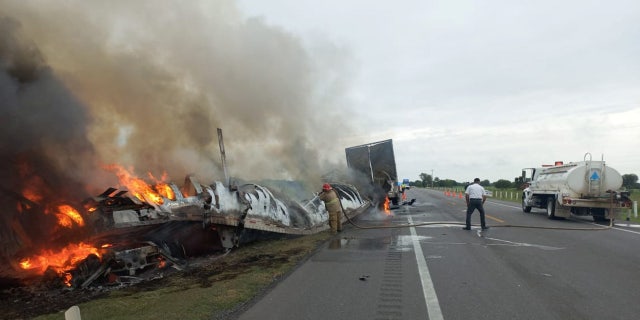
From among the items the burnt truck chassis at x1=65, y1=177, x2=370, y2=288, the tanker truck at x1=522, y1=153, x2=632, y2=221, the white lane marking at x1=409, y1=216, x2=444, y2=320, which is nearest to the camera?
the white lane marking at x1=409, y1=216, x2=444, y2=320

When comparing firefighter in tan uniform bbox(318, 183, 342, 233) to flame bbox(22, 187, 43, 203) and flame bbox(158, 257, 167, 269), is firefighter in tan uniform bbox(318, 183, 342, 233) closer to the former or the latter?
flame bbox(158, 257, 167, 269)

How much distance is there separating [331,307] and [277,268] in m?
2.17

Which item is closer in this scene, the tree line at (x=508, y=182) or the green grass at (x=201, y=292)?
the green grass at (x=201, y=292)

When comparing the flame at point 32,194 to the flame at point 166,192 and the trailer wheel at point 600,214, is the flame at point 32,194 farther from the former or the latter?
the trailer wheel at point 600,214

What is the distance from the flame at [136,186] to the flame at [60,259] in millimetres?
1019

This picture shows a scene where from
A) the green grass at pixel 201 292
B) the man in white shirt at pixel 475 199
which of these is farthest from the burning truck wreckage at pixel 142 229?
the man in white shirt at pixel 475 199

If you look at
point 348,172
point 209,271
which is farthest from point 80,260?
point 348,172

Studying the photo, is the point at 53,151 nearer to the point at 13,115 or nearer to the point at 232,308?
the point at 13,115

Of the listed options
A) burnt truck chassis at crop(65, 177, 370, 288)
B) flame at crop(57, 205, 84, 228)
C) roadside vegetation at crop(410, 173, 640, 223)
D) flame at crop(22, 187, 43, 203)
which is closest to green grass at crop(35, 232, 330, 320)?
burnt truck chassis at crop(65, 177, 370, 288)

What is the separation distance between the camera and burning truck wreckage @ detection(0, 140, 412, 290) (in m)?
6.39

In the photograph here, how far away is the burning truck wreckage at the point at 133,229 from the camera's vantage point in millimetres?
6395

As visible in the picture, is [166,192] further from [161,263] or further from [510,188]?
[510,188]

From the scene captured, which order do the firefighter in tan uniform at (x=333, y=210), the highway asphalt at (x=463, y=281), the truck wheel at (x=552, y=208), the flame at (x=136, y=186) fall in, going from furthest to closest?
the truck wheel at (x=552, y=208), the firefighter in tan uniform at (x=333, y=210), the flame at (x=136, y=186), the highway asphalt at (x=463, y=281)

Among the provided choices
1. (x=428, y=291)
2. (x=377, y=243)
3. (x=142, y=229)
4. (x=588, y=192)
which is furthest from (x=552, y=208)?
(x=142, y=229)
